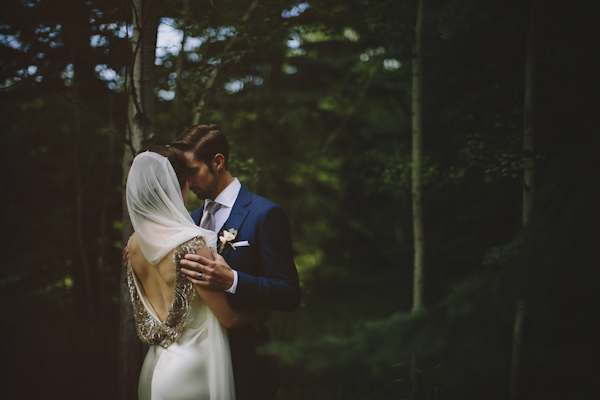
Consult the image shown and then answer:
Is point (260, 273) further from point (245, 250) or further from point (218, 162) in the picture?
point (218, 162)

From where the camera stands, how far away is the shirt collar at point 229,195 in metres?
2.41

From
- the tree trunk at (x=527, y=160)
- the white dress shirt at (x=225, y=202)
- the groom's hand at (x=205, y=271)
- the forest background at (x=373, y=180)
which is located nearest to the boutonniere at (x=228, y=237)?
the white dress shirt at (x=225, y=202)

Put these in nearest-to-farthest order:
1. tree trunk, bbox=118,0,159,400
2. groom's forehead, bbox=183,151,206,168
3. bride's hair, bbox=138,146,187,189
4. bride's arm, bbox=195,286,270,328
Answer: bride's arm, bbox=195,286,270,328
bride's hair, bbox=138,146,187,189
groom's forehead, bbox=183,151,206,168
tree trunk, bbox=118,0,159,400

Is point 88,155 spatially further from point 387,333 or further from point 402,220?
point 402,220

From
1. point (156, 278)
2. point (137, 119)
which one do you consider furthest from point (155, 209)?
point (137, 119)

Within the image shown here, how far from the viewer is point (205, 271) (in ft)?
5.93

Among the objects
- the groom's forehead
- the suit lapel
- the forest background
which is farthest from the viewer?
the groom's forehead

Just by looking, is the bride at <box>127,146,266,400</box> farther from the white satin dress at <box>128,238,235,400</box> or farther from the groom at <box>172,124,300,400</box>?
the groom at <box>172,124,300,400</box>

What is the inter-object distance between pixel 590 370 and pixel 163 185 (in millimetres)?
2081

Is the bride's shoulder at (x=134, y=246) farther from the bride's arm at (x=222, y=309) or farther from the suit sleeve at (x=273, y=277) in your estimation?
the suit sleeve at (x=273, y=277)

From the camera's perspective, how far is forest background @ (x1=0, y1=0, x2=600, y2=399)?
112 cm

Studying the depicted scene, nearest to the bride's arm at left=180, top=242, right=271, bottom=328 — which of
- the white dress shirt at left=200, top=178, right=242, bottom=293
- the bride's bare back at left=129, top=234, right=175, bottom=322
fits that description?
the bride's bare back at left=129, top=234, right=175, bottom=322

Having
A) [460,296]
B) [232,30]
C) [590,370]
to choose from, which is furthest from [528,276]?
[232,30]

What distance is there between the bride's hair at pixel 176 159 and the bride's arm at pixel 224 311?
65cm
